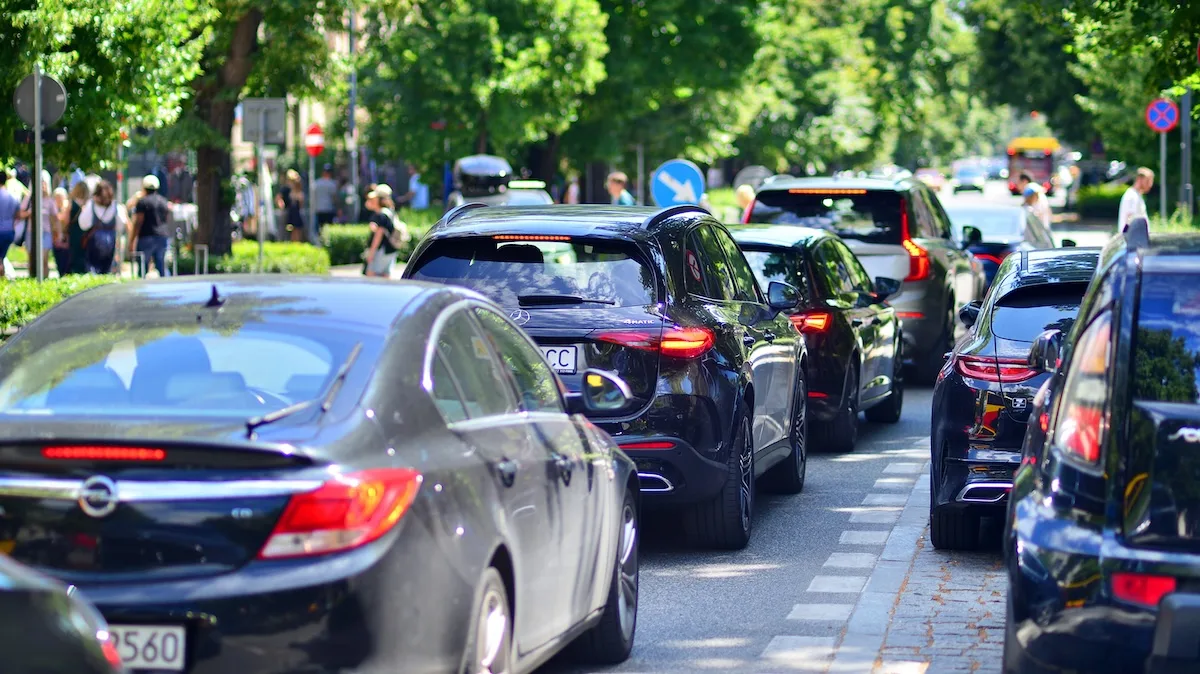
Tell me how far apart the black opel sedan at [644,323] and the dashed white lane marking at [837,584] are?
2.32 ft

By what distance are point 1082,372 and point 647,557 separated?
14.2 feet

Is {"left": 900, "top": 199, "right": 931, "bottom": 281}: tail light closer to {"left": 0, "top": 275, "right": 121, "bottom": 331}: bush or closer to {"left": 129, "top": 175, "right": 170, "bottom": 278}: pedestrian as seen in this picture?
{"left": 0, "top": 275, "right": 121, "bottom": 331}: bush

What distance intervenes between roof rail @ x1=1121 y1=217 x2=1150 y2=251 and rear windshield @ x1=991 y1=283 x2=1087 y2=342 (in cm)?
335

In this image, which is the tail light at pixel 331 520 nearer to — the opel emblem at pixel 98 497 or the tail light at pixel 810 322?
the opel emblem at pixel 98 497

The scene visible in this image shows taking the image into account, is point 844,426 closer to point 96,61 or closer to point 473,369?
point 473,369

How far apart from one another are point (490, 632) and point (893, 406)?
33.8 ft

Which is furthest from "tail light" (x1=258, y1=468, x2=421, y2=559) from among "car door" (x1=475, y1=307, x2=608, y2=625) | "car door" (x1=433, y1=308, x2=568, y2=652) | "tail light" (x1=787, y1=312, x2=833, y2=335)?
"tail light" (x1=787, y1=312, x2=833, y2=335)

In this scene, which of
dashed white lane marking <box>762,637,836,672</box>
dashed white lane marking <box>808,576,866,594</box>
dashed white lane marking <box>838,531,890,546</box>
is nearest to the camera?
dashed white lane marking <box>762,637,836,672</box>

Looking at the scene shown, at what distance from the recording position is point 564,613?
6.09 m

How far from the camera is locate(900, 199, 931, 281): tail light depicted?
55.9ft

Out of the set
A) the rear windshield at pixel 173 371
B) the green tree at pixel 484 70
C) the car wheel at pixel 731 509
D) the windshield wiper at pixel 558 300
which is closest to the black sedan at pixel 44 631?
the rear windshield at pixel 173 371

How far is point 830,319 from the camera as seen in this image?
1275 centimetres

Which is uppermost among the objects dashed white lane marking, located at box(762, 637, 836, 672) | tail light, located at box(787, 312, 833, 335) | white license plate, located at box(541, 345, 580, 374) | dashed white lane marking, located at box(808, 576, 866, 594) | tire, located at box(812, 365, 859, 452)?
white license plate, located at box(541, 345, 580, 374)

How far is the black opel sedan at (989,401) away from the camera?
881 cm
